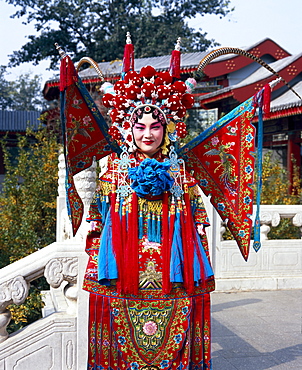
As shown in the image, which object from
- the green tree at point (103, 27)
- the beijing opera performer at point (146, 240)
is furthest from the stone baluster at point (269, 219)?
the green tree at point (103, 27)

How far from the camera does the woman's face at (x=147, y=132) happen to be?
301 cm

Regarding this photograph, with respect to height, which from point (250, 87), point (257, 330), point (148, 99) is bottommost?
point (257, 330)

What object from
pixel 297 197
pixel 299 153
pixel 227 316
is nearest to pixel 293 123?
pixel 299 153

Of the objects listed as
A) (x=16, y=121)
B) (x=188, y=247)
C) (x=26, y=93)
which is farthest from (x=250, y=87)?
(x=26, y=93)

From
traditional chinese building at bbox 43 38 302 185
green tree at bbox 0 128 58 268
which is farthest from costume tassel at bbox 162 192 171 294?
traditional chinese building at bbox 43 38 302 185

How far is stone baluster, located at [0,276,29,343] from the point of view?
3.21m

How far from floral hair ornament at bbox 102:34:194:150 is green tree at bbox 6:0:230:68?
1953cm

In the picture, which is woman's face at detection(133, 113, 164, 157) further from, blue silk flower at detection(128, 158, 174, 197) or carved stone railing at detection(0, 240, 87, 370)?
carved stone railing at detection(0, 240, 87, 370)

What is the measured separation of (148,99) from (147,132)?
8.4 inches

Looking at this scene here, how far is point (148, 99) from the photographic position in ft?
10.0

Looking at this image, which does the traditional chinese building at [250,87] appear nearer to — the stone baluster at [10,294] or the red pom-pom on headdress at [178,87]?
the red pom-pom on headdress at [178,87]

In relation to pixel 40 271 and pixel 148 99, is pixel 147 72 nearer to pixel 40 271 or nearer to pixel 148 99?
pixel 148 99

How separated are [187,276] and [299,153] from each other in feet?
33.7

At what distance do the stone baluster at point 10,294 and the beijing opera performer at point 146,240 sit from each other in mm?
492
